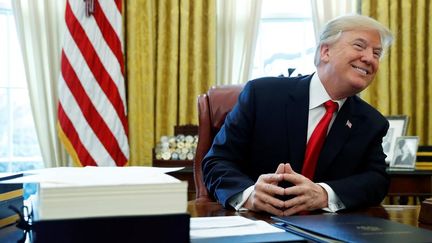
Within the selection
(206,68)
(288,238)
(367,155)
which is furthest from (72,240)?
(206,68)

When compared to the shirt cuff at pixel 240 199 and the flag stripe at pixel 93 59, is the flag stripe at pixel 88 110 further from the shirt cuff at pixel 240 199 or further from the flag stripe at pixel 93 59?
the shirt cuff at pixel 240 199

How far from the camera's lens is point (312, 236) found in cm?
92

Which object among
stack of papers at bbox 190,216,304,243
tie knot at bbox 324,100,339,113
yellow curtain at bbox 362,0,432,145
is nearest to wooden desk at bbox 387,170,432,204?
yellow curtain at bbox 362,0,432,145

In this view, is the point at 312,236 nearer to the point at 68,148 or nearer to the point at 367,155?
the point at 367,155

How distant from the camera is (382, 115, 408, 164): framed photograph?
11.1 ft

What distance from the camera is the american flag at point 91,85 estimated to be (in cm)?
344

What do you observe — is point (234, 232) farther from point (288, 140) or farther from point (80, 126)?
point (80, 126)

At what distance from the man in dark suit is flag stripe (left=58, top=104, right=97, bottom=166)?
1.72 metres

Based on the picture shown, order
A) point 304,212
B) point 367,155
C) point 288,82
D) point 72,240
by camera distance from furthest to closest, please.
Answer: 1. point 288,82
2. point 367,155
3. point 304,212
4. point 72,240

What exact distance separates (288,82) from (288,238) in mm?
1282

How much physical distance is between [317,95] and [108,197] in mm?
1424

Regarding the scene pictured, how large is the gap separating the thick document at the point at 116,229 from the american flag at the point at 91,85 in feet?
9.38

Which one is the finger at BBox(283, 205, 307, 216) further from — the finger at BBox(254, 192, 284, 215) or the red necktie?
the red necktie

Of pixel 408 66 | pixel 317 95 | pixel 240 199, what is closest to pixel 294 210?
pixel 240 199
